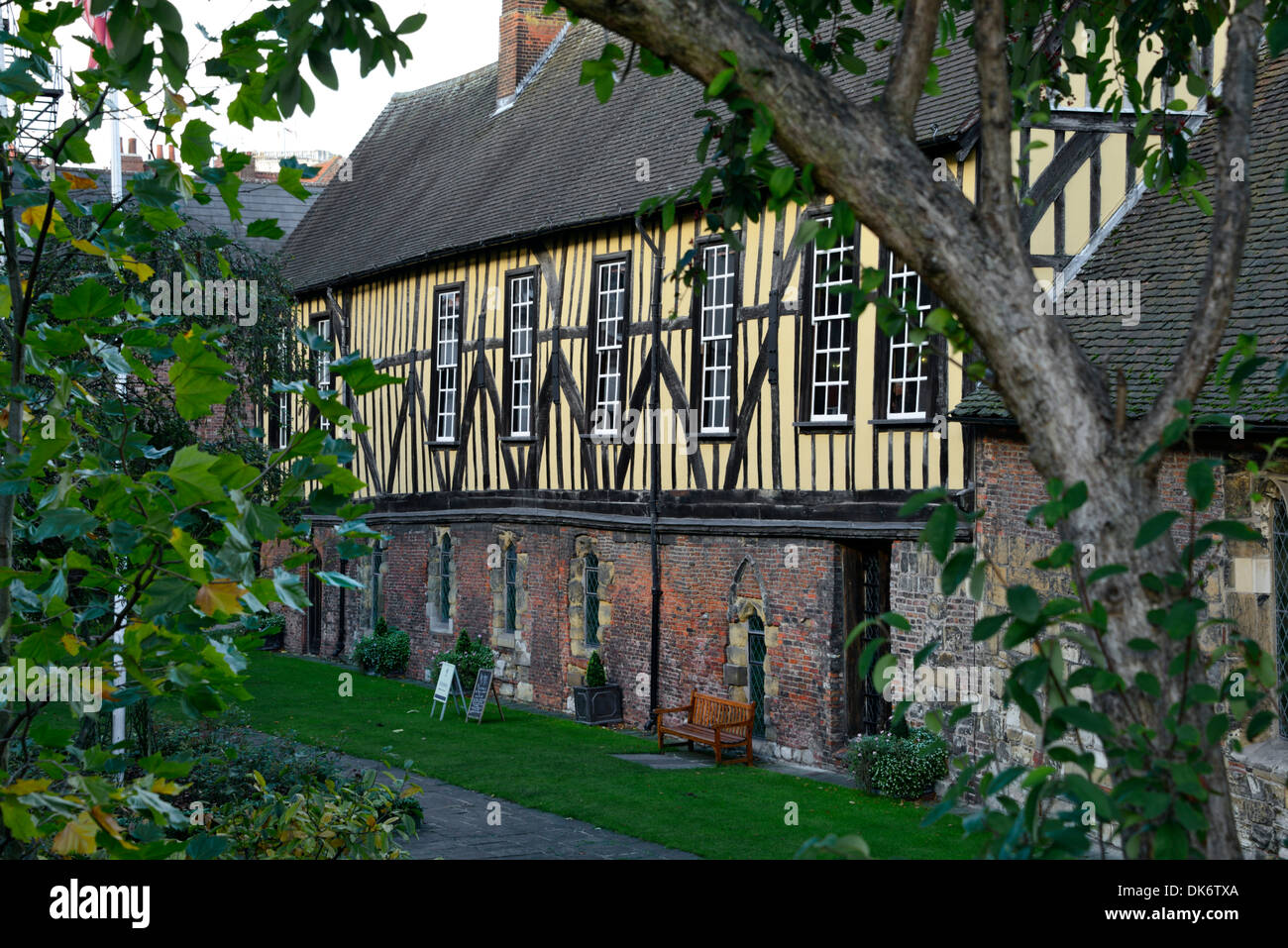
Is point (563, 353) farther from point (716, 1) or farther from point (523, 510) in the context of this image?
point (716, 1)

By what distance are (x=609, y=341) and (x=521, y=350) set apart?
104 inches

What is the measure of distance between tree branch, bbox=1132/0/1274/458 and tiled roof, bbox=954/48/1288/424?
21.4 ft

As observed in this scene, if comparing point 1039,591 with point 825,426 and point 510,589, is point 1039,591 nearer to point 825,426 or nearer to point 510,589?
point 825,426

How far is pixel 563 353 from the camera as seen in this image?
781 inches

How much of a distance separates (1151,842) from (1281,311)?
882 cm

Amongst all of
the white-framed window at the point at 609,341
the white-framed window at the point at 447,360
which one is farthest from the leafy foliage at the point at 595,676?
the white-framed window at the point at 447,360

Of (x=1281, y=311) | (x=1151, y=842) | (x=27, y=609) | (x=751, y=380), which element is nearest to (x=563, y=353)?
(x=751, y=380)

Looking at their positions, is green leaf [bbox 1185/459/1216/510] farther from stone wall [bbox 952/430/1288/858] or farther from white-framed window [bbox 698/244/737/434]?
white-framed window [bbox 698/244/737/434]

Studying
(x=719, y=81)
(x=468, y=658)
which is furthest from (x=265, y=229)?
(x=468, y=658)

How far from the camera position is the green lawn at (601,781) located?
11578 mm

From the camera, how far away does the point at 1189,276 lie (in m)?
11.8

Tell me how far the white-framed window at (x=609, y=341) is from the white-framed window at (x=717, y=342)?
74.3 inches

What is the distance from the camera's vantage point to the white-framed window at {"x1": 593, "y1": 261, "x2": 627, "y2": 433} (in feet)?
60.7

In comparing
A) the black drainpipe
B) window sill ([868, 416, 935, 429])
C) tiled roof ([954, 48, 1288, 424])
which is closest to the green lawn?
the black drainpipe
